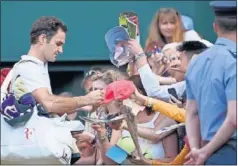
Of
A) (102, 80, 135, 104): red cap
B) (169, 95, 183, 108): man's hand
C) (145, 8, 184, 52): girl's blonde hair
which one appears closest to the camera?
(102, 80, 135, 104): red cap

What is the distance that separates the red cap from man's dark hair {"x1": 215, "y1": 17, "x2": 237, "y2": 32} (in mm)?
1272

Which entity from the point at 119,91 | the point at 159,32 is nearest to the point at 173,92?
the point at 119,91

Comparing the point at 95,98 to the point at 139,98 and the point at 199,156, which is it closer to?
the point at 139,98

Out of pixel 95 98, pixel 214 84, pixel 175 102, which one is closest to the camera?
pixel 214 84

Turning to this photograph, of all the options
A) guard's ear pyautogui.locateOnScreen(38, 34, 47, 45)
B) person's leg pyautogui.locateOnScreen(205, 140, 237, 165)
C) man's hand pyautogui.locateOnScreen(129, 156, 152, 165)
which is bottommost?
man's hand pyautogui.locateOnScreen(129, 156, 152, 165)

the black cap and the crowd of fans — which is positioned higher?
the black cap

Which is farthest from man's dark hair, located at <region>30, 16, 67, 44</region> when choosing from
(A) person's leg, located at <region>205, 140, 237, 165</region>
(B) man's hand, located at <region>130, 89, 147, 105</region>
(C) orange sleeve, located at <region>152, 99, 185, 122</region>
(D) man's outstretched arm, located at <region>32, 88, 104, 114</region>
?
(A) person's leg, located at <region>205, 140, 237, 165</region>

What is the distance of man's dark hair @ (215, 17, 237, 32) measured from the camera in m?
5.23

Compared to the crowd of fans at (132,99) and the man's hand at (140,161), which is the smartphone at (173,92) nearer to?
the crowd of fans at (132,99)

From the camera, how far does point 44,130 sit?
21.5ft

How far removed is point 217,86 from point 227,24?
13.8 inches

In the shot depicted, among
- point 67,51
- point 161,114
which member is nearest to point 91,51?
point 67,51

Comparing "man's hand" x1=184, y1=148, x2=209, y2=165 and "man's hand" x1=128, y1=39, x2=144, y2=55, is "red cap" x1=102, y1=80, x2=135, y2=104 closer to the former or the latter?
"man's hand" x1=128, y1=39, x2=144, y2=55

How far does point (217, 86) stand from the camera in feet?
16.9
